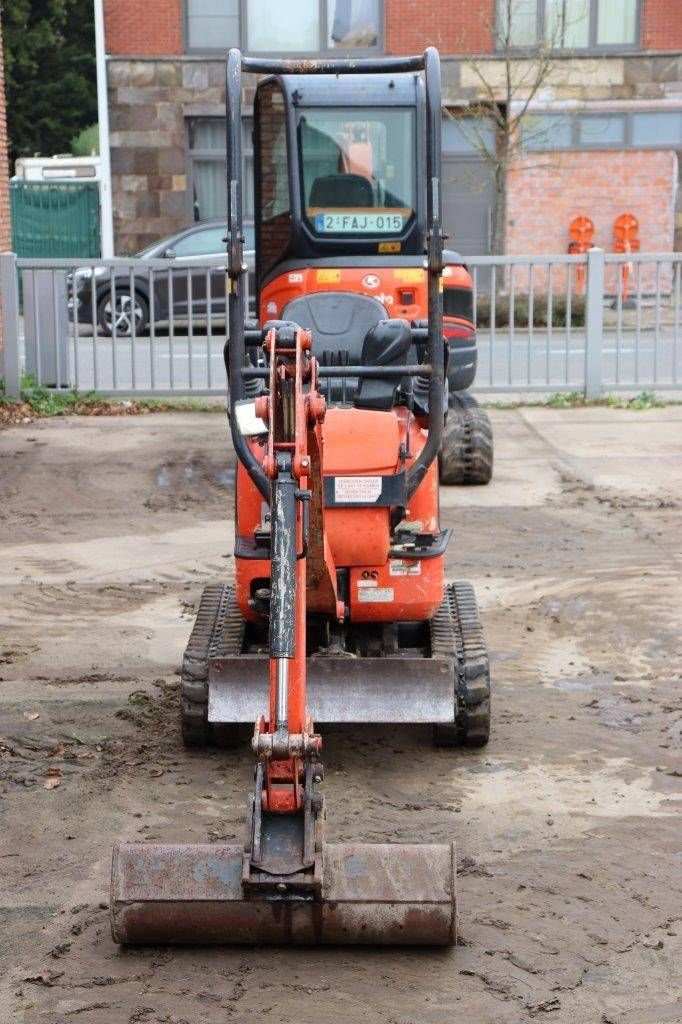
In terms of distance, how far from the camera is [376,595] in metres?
5.80

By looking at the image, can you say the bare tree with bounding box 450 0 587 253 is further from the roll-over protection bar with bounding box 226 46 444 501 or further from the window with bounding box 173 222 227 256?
the roll-over protection bar with bounding box 226 46 444 501

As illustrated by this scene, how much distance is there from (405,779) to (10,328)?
9.44 m

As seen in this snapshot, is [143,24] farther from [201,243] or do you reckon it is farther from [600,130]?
[600,130]

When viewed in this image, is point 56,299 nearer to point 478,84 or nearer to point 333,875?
point 333,875

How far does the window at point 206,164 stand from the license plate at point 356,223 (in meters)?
18.0

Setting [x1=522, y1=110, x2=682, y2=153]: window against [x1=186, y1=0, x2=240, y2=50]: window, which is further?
[x1=522, y1=110, x2=682, y2=153]: window

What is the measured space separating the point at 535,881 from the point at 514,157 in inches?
927

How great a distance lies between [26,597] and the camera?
7.99 metres

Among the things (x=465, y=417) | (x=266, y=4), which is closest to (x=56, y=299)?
(x=465, y=417)

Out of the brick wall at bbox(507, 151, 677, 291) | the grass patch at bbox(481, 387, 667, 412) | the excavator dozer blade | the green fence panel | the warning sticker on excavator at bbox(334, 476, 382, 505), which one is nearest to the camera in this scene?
the excavator dozer blade

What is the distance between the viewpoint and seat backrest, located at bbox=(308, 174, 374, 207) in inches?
362

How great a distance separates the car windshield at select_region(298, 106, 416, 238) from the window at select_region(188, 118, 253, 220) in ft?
57.8

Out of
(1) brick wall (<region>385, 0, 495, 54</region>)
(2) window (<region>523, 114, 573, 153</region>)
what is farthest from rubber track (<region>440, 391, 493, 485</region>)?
(1) brick wall (<region>385, 0, 495, 54</region>)

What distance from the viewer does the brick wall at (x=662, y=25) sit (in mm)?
26688
